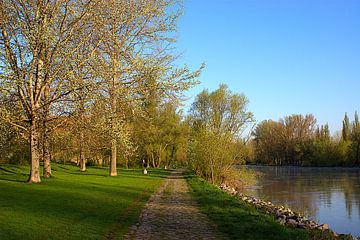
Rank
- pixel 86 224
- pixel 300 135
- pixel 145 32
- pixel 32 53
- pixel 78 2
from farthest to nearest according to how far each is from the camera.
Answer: pixel 300 135 < pixel 145 32 < pixel 78 2 < pixel 32 53 < pixel 86 224

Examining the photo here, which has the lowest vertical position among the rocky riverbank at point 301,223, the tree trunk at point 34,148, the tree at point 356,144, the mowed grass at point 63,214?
the rocky riverbank at point 301,223

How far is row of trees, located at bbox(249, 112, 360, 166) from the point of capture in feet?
286

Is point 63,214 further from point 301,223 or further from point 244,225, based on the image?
point 301,223

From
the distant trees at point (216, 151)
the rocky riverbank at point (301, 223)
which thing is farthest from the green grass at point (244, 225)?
the distant trees at point (216, 151)

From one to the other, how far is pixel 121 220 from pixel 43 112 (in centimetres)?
1032

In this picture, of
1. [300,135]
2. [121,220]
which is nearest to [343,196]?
[121,220]

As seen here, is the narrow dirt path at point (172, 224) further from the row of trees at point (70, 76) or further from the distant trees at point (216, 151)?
the distant trees at point (216, 151)

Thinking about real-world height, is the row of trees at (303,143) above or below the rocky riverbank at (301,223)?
above

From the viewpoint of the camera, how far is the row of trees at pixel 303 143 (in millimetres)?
87312

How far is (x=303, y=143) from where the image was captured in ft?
331

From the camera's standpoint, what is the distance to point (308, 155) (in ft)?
319

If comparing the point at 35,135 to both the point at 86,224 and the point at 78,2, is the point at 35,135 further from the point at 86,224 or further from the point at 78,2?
the point at 86,224

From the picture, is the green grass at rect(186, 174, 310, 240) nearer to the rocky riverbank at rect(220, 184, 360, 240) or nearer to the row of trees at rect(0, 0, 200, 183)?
the rocky riverbank at rect(220, 184, 360, 240)

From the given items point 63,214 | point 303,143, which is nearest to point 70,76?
point 63,214
